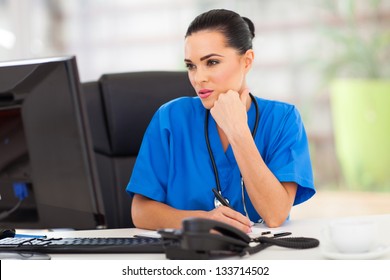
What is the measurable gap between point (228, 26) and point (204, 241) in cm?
85

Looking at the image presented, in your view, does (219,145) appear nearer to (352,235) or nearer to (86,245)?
(86,245)

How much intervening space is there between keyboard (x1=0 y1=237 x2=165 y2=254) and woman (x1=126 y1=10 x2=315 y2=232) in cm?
36

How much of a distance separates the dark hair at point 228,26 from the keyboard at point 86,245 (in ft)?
2.25

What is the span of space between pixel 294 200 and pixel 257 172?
18 centimetres

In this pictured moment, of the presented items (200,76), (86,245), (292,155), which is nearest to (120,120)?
(200,76)

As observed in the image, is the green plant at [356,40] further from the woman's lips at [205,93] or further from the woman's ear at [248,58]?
the woman's lips at [205,93]

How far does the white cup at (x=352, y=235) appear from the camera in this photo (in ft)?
3.52

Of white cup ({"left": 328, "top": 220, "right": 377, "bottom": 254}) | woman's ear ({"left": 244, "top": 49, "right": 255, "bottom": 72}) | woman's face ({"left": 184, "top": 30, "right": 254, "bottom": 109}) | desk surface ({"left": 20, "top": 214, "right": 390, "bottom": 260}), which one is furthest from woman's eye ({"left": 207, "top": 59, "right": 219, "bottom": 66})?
white cup ({"left": 328, "top": 220, "right": 377, "bottom": 254})

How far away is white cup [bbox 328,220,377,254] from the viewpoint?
107cm

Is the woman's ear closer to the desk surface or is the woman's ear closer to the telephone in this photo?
the desk surface

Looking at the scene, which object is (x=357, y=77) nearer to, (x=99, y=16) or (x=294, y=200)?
(x=99, y=16)

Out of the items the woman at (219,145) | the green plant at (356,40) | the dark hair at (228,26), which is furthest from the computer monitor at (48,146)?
the green plant at (356,40)

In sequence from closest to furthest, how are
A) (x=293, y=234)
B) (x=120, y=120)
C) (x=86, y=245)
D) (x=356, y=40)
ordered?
(x=86, y=245), (x=293, y=234), (x=120, y=120), (x=356, y=40)

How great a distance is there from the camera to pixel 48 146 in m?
1.12
